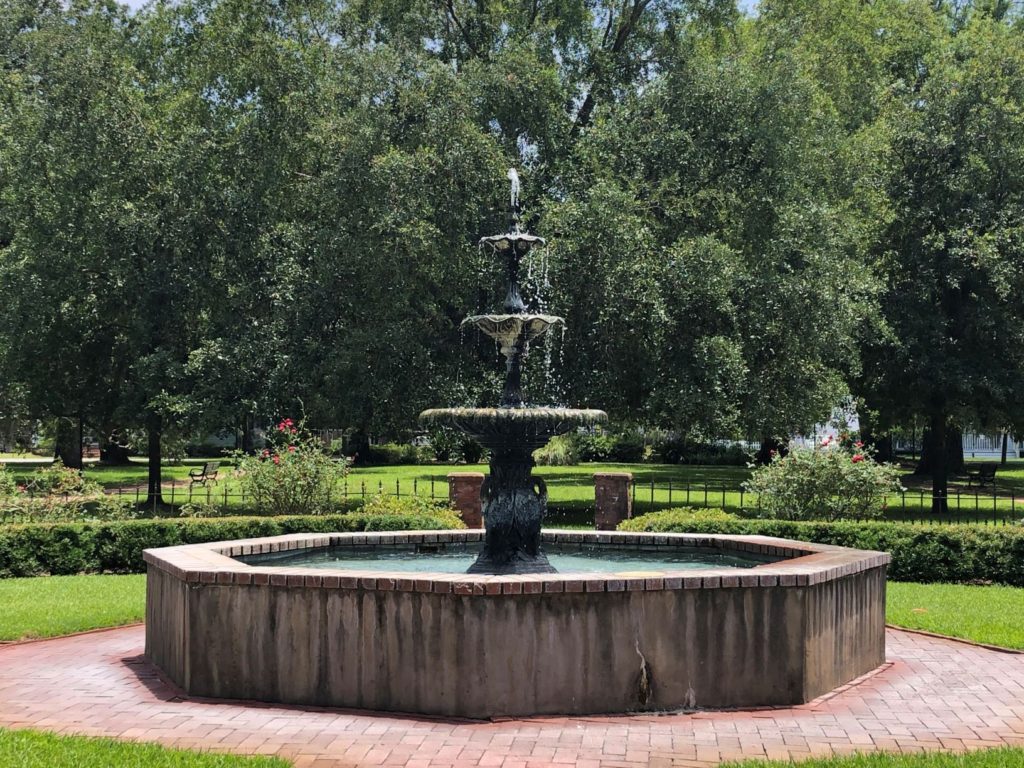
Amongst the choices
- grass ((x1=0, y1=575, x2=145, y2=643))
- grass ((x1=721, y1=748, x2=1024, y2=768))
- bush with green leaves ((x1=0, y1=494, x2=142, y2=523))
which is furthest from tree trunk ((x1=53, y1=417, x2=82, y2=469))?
grass ((x1=721, y1=748, x2=1024, y2=768))

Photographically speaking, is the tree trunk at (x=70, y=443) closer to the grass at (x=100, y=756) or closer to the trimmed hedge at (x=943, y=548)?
the trimmed hedge at (x=943, y=548)

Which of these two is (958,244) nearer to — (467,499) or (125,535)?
(467,499)

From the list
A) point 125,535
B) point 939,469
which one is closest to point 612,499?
point 125,535

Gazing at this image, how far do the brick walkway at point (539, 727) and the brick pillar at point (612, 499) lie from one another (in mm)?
10112

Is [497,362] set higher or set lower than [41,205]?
lower

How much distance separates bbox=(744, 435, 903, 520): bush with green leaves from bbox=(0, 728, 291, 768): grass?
13.1 metres

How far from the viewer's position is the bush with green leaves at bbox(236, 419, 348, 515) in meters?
17.4

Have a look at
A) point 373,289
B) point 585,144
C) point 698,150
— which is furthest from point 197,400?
point 698,150

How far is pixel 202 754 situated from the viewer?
5.85m

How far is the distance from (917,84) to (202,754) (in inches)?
1250

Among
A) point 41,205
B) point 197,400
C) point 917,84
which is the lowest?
point 197,400

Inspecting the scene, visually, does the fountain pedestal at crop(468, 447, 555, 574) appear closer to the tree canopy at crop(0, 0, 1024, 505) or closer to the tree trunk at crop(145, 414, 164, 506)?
the tree canopy at crop(0, 0, 1024, 505)

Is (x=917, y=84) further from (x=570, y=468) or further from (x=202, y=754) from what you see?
(x=202, y=754)

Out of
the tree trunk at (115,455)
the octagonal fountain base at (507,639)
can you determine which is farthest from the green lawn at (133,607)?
the tree trunk at (115,455)
